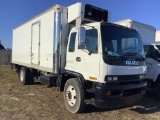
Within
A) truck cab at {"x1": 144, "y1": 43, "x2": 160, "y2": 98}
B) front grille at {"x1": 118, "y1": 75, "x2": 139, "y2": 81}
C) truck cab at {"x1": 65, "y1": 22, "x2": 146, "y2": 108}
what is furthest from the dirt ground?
front grille at {"x1": 118, "y1": 75, "x2": 139, "y2": 81}

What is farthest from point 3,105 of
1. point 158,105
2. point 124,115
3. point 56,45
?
point 158,105

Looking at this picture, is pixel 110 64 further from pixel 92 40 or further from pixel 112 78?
pixel 92 40

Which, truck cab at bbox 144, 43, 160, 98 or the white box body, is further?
truck cab at bbox 144, 43, 160, 98

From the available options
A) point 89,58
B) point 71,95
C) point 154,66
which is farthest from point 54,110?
point 154,66

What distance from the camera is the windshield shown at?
18.2 ft

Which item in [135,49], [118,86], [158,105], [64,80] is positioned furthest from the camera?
[158,105]

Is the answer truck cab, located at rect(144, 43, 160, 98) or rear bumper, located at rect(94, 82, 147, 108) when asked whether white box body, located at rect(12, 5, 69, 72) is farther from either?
truck cab, located at rect(144, 43, 160, 98)

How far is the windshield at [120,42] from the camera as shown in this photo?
5.55m

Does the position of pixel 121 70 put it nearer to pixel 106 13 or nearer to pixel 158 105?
pixel 106 13

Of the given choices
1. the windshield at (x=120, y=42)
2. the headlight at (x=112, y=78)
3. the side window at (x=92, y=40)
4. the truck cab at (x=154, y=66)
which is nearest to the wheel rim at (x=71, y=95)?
the headlight at (x=112, y=78)

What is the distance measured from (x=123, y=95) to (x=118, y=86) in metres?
0.30

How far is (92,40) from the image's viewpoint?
5746 mm

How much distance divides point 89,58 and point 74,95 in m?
1.34

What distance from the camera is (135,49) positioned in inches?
243
